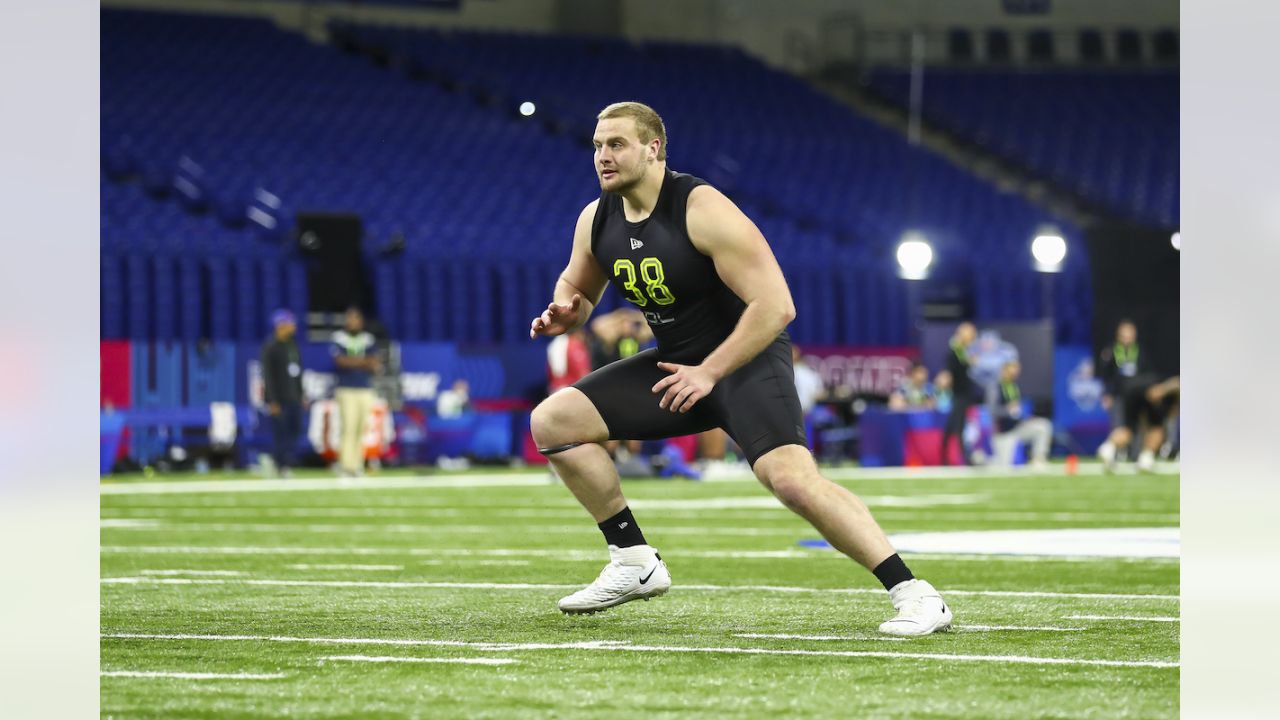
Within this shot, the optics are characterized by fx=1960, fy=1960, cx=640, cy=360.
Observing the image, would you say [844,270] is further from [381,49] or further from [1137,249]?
[381,49]

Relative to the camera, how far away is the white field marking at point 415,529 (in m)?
13.0

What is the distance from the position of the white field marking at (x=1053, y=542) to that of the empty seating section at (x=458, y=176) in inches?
598

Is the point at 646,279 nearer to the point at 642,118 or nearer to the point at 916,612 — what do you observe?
the point at 642,118

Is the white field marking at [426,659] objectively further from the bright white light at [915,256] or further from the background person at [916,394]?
the bright white light at [915,256]

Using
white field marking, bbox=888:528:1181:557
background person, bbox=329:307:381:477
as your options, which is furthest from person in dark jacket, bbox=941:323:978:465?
white field marking, bbox=888:528:1181:557

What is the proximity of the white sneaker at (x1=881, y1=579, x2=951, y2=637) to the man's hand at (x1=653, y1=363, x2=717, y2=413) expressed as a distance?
3.07 feet

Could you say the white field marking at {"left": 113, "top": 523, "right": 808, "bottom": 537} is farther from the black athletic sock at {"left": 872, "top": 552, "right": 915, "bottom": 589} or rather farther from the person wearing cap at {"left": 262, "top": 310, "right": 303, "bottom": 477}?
the person wearing cap at {"left": 262, "top": 310, "right": 303, "bottom": 477}

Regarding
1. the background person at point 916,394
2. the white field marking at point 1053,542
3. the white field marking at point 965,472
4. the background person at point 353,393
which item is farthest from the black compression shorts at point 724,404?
the background person at point 916,394

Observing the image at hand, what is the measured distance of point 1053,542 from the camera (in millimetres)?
11742

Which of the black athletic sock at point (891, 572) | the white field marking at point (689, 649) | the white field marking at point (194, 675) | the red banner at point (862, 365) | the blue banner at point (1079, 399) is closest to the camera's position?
the white field marking at point (194, 675)

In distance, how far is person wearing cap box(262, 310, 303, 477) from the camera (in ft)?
73.0
